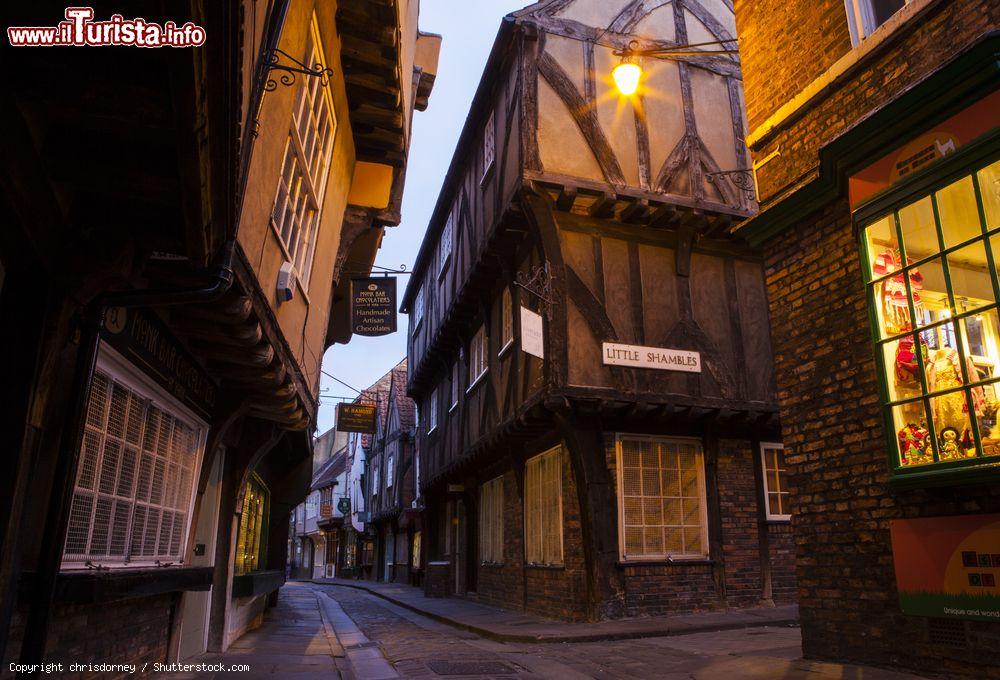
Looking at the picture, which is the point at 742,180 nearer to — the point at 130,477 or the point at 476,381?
the point at 476,381

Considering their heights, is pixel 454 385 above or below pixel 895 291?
above

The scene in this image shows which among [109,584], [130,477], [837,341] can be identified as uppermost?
[837,341]

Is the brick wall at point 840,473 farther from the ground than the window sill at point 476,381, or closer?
closer

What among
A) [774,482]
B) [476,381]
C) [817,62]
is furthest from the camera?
[476,381]

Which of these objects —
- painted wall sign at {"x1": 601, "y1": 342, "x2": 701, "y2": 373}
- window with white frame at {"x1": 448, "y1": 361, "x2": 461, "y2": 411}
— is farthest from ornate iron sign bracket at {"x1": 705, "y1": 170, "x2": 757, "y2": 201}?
window with white frame at {"x1": 448, "y1": 361, "x2": 461, "y2": 411}

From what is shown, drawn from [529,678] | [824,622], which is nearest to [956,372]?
[824,622]

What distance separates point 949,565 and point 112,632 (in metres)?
6.14

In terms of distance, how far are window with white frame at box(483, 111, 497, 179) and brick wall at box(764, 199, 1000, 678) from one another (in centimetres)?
846

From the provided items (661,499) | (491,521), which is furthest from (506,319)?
(491,521)

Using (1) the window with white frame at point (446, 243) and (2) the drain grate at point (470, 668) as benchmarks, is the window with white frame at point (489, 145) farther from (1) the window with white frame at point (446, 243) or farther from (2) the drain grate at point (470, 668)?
(2) the drain grate at point (470, 668)

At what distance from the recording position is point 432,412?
21.2 meters

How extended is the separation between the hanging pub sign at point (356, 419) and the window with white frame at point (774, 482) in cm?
1070

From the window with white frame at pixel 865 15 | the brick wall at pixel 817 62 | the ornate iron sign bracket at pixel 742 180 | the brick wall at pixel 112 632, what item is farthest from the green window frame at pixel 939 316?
the ornate iron sign bracket at pixel 742 180

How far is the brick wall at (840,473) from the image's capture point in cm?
506
